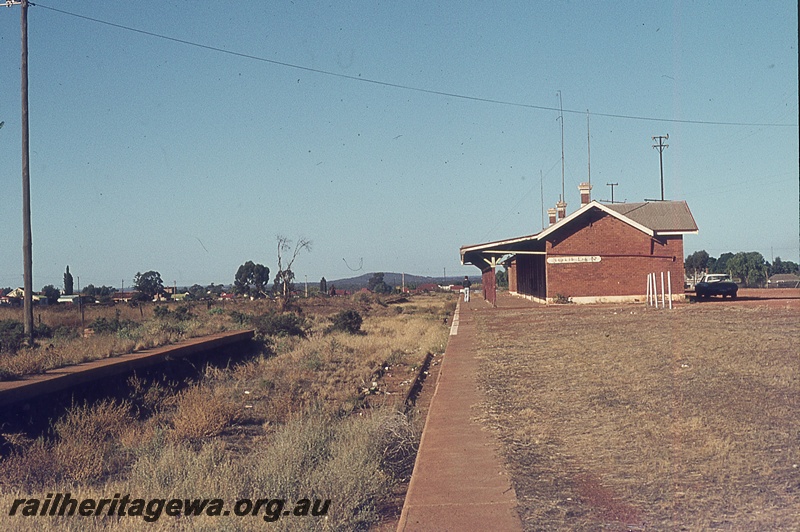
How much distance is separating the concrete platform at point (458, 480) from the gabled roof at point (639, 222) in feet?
81.1

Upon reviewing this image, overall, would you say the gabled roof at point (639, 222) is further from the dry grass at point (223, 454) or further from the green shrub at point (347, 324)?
the dry grass at point (223, 454)

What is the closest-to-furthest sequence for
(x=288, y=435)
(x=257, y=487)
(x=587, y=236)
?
(x=257, y=487), (x=288, y=435), (x=587, y=236)

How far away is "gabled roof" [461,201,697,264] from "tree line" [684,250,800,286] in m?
60.3

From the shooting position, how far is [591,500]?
5.16 meters

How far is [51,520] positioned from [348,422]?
4.21 m

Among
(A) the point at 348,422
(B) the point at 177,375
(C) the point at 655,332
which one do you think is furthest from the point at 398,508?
(C) the point at 655,332

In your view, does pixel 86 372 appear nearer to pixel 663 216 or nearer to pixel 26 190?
pixel 26 190

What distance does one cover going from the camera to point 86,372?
11.2 meters

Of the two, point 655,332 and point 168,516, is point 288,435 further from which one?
point 655,332

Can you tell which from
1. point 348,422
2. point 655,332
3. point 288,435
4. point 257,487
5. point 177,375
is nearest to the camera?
point 257,487

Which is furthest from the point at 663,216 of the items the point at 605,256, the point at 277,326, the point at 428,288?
the point at 428,288

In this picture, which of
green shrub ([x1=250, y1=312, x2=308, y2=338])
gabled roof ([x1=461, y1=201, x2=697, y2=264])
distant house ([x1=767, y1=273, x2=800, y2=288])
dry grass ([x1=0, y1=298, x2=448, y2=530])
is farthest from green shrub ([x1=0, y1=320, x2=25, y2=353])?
distant house ([x1=767, y1=273, x2=800, y2=288])

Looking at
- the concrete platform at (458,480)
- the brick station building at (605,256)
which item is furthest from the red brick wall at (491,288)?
the concrete platform at (458,480)

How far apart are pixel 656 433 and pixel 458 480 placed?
6.62ft
